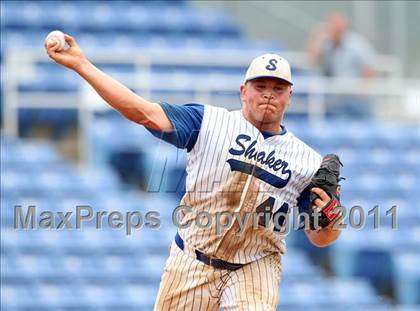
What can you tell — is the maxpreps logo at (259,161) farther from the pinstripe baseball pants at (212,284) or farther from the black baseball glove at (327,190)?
the pinstripe baseball pants at (212,284)

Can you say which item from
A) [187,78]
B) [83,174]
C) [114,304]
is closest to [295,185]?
[114,304]

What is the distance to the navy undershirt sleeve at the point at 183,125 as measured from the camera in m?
5.05

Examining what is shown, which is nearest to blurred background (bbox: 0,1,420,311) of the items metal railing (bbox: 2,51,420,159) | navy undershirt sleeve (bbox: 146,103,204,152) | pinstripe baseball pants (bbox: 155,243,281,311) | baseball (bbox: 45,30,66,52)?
metal railing (bbox: 2,51,420,159)

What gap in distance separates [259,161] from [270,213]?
9.5 inches

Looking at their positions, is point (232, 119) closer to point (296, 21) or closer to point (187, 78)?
point (187, 78)

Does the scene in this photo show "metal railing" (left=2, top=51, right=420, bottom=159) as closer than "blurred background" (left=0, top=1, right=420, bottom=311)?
No

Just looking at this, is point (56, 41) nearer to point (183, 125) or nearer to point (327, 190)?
point (183, 125)

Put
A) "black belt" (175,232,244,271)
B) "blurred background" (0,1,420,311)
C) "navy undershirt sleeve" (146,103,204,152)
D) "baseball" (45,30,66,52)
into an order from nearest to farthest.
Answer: "baseball" (45,30,66,52) → "navy undershirt sleeve" (146,103,204,152) → "black belt" (175,232,244,271) → "blurred background" (0,1,420,311)

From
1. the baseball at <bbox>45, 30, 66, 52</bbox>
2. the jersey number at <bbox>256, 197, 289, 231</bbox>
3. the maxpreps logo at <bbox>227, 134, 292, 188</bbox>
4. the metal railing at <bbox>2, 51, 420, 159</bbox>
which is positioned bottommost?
the jersey number at <bbox>256, 197, 289, 231</bbox>

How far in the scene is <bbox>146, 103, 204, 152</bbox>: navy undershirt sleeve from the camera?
199 inches

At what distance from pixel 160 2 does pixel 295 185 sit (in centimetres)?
801

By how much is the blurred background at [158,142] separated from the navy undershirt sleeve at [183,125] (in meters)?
3.06

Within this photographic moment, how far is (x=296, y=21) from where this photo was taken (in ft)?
44.8

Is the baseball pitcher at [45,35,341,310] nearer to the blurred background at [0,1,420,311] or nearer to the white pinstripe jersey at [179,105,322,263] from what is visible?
the white pinstripe jersey at [179,105,322,263]
